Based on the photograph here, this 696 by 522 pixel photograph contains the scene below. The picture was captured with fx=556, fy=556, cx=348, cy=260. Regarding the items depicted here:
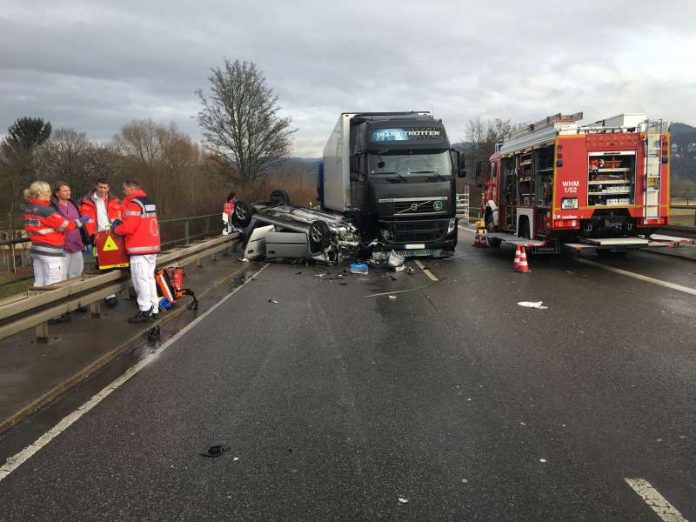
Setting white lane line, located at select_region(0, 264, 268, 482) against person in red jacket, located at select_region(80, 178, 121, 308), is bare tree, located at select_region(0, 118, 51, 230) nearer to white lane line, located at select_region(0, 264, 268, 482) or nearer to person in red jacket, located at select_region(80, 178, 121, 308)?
person in red jacket, located at select_region(80, 178, 121, 308)

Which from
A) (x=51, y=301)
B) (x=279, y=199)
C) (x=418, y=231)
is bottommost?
(x=51, y=301)

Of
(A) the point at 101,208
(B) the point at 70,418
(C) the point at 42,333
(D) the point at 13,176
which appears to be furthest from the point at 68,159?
(B) the point at 70,418

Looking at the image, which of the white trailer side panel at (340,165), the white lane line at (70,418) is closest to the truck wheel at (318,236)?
the white trailer side panel at (340,165)

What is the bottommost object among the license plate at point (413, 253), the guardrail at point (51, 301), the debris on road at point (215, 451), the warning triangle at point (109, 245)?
the debris on road at point (215, 451)

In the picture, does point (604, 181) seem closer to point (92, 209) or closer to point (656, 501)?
point (92, 209)

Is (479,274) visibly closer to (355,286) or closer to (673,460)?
(355,286)

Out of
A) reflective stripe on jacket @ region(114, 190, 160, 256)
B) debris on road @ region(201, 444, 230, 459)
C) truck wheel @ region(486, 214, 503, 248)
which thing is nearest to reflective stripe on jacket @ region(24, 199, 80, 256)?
reflective stripe on jacket @ region(114, 190, 160, 256)

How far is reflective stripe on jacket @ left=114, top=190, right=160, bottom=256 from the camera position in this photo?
7.11 metres

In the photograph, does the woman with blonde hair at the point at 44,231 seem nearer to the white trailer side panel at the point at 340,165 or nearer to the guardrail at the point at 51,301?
the guardrail at the point at 51,301

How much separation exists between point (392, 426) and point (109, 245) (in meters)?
5.05

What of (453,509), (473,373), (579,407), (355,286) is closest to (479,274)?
(355,286)

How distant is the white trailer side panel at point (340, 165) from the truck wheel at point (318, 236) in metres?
2.07

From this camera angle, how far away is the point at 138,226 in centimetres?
716

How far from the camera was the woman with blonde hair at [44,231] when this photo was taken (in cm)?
698
